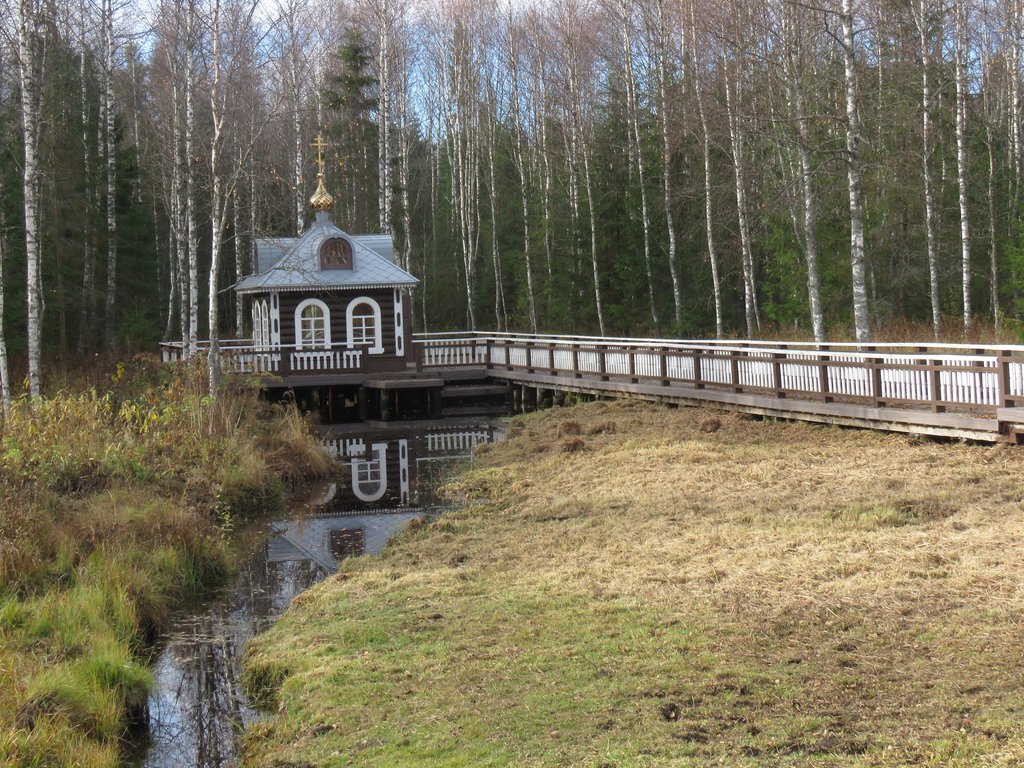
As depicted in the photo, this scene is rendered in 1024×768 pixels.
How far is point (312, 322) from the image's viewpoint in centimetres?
2928

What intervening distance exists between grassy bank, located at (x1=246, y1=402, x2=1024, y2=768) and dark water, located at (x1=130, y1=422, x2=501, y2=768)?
1.14ft

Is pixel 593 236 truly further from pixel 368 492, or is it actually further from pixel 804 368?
pixel 368 492

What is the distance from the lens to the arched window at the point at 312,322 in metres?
29.1

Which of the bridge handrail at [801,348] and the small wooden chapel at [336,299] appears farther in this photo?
the small wooden chapel at [336,299]

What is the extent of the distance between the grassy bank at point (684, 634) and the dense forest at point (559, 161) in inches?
344

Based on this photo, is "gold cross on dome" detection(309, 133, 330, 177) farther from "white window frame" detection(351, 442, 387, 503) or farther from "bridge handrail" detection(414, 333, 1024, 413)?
"white window frame" detection(351, 442, 387, 503)

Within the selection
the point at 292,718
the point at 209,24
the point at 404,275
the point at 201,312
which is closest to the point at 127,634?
the point at 292,718

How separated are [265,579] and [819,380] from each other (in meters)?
9.63

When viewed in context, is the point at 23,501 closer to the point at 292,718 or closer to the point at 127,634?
the point at 127,634

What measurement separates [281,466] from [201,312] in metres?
31.6

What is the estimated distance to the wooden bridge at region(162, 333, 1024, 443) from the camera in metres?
13.9

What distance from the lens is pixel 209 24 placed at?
21.4 metres

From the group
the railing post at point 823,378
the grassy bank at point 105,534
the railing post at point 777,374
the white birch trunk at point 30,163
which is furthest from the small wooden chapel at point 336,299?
the railing post at point 823,378

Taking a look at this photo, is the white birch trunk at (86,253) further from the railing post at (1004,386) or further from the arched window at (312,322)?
the railing post at (1004,386)
